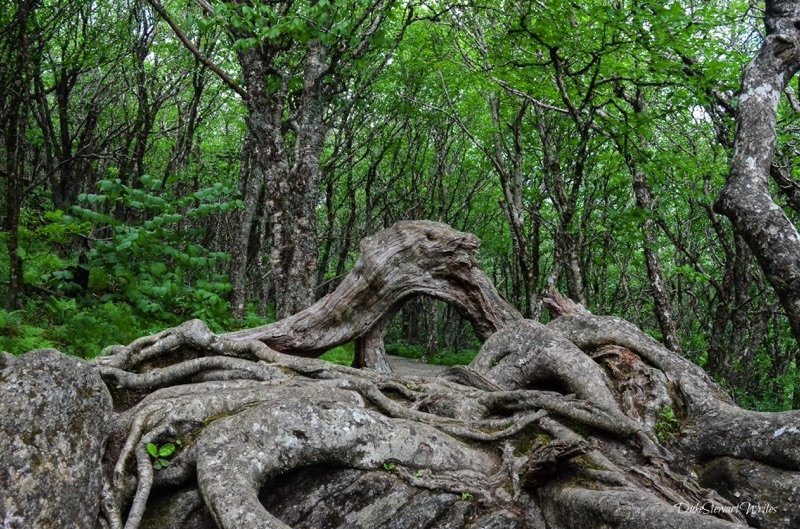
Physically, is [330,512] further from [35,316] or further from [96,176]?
[96,176]

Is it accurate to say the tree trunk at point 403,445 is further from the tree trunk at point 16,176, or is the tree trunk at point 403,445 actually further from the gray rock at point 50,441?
the tree trunk at point 16,176

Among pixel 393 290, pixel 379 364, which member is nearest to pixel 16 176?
pixel 393 290

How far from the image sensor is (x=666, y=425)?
543 cm

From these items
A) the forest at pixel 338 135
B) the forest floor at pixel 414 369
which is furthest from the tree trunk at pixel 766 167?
the forest floor at pixel 414 369

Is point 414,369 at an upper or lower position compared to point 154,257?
lower

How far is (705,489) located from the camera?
461cm

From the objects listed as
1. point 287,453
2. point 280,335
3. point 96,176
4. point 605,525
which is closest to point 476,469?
point 605,525

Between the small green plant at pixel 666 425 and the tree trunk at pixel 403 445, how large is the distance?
0.02m

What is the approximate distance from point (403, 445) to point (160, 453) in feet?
5.87

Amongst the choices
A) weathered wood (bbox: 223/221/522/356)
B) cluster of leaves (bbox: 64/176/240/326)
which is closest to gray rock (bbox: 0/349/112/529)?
weathered wood (bbox: 223/221/522/356)

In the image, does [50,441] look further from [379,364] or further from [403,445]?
[379,364]

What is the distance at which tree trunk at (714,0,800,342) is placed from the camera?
443 centimetres

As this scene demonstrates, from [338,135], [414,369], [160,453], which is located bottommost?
[414,369]

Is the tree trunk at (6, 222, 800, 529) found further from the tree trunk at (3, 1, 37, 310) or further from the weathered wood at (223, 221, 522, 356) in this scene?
the tree trunk at (3, 1, 37, 310)
